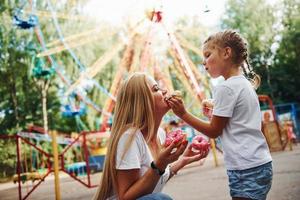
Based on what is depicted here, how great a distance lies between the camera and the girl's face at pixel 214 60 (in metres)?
2.12

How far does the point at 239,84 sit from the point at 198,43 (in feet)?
65.3

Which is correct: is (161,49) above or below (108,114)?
above

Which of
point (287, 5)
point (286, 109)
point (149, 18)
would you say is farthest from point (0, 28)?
point (287, 5)

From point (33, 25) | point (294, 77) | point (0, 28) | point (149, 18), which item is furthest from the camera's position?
A: point (294, 77)

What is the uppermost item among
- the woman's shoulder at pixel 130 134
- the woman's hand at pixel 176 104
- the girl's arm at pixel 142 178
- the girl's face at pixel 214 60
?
the girl's face at pixel 214 60

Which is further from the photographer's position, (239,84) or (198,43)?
(198,43)

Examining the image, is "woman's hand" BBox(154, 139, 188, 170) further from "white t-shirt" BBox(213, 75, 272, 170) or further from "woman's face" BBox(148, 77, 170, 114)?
"white t-shirt" BBox(213, 75, 272, 170)

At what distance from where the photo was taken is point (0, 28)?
16.7m

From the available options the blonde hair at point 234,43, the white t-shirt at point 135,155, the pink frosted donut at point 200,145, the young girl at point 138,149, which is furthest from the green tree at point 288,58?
the white t-shirt at point 135,155

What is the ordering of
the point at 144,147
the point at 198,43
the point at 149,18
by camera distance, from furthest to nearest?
1. the point at 198,43
2. the point at 149,18
3. the point at 144,147

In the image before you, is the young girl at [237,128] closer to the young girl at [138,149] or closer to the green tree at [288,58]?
the young girl at [138,149]

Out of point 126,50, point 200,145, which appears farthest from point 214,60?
point 126,50

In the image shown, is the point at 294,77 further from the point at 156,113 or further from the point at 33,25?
the point at 156,113

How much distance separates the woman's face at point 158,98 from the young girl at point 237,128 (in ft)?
0.11
